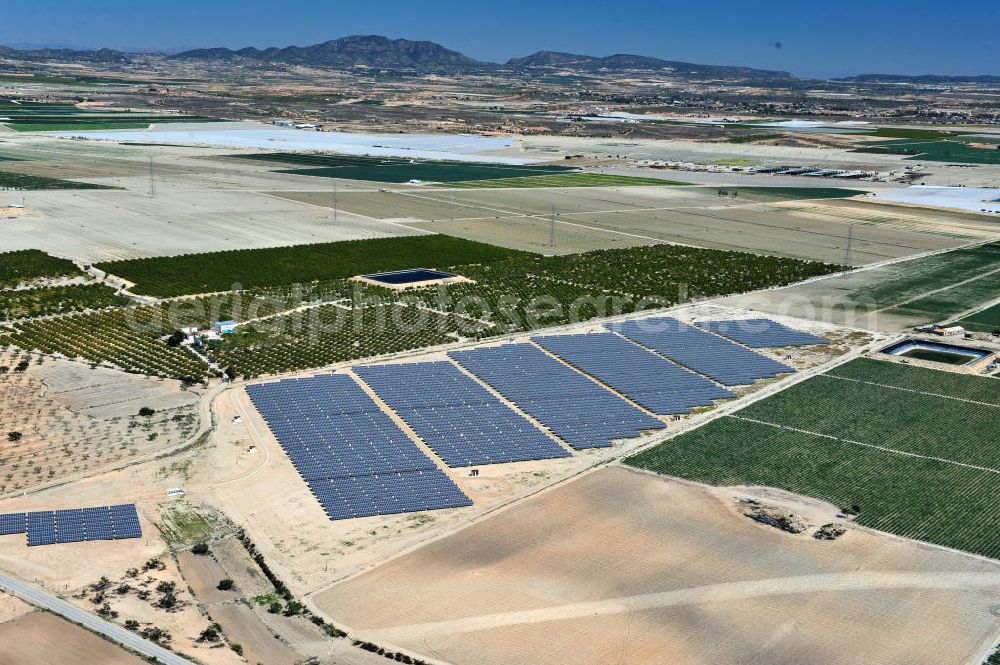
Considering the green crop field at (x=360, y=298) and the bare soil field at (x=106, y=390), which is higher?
the green crop field at (x=360, y=298)

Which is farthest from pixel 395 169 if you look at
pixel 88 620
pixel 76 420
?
pixel 88 620

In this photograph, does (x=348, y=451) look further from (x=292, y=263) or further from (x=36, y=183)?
(x=36, y=183)

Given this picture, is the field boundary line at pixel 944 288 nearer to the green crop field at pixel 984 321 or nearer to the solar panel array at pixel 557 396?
the green crop field at pixel 984 321

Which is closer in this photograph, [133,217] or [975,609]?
[975,609]

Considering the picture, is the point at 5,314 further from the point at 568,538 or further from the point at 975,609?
the point at 975,609

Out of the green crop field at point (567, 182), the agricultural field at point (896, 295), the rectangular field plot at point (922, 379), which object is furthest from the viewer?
the green crop field at point (567, 182)

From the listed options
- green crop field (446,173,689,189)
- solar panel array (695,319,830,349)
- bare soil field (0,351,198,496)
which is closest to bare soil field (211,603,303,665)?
bare soil field (0,351,198,496)

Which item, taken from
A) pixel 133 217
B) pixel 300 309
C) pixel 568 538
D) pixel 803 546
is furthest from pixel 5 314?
pixel 803 546

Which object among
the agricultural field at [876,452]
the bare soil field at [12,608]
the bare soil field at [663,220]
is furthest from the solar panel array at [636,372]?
the bare soil field at [12,608]
